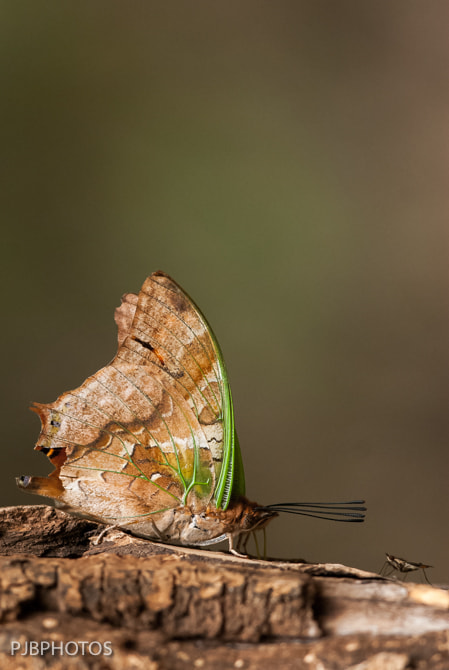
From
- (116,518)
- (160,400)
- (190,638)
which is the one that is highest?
(160,400)

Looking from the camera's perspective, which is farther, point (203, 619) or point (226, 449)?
point (226, 449)

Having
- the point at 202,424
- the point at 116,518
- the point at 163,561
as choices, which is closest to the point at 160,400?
the point at 202,424

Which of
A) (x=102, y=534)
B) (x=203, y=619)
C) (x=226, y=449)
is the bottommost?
(x=203, y=619)

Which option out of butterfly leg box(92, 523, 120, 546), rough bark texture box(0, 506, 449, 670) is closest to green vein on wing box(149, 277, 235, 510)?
butterfly leg box(92, 523, 120, 546)

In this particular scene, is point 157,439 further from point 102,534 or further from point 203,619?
point 203,619

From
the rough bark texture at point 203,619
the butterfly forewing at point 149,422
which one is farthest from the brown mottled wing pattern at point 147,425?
the rough bark texture at point 203,619

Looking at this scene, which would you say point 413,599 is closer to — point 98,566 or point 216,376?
point 98,566

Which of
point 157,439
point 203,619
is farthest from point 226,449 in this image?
point 203,619
